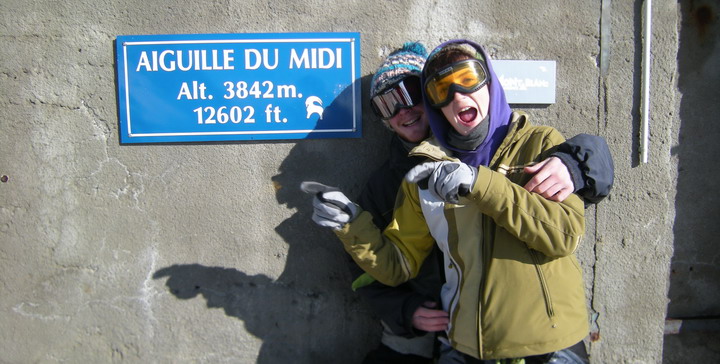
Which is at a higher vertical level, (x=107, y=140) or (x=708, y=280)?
(x=107, y=140)

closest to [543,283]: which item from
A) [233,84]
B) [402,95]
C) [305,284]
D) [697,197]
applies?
[402,95]

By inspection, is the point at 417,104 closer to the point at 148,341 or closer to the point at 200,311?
the point at 200,311

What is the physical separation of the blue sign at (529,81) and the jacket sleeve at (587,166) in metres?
0.73

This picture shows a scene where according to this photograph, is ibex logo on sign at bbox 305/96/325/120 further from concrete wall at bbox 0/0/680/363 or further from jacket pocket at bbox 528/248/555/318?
jacket pocket at bbox 528/248/555/318

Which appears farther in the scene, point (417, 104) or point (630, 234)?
point (630, 234)

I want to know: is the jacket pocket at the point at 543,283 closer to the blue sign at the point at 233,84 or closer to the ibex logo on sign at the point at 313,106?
the blue sign at the point at 233,84

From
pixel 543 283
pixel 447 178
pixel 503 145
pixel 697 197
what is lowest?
pixel 543 283

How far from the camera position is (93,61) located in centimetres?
246

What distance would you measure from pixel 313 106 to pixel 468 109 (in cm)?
88

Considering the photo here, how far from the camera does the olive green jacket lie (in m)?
1.63

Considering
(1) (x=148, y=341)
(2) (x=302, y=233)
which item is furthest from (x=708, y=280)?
(1) (x=148, y=341)

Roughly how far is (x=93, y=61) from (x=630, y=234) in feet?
9.67

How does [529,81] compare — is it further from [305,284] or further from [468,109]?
[305,284]

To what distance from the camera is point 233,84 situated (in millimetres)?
2426
